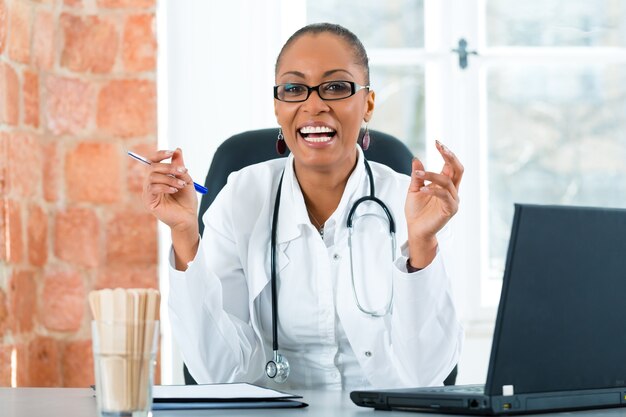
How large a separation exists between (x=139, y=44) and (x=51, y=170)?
17.4 inches

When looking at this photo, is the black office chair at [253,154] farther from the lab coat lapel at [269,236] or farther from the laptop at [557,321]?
the laptop at [557,321]

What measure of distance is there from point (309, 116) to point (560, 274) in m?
0.98

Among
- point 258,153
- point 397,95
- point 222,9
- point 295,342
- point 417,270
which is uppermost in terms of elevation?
point 222,9

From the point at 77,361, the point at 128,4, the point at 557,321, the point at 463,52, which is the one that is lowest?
the point at 77,361

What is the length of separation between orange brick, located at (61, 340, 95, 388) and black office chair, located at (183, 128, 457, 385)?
3.01 ft

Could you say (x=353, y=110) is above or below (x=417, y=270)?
above

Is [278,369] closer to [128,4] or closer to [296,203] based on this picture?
[296,203]

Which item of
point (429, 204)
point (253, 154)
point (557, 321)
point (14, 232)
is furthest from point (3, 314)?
point (557, 321)

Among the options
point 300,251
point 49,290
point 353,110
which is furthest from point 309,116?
point 49,290

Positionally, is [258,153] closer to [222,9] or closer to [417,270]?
[417,270]

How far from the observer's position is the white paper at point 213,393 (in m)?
1.17

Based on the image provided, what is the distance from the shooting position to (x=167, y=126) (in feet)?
9.20

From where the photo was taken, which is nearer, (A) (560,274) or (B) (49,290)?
(A) (560,274)

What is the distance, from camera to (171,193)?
67.1 inches
